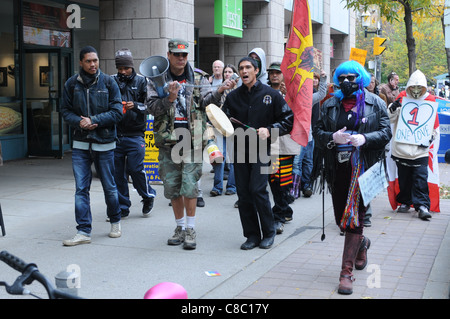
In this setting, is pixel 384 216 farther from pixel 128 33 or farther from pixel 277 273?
pixel 128 33

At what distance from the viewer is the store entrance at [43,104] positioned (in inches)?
561

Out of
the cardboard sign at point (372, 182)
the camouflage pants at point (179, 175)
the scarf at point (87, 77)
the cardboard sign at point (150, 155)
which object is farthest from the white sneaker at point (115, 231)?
the cardboard sign at point (150, 155)

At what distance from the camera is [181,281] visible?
17.8 feet

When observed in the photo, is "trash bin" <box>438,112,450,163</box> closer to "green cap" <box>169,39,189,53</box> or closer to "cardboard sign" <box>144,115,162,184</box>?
"cardboard sign" <box>144,115,162,184</box>

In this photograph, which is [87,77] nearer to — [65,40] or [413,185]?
[413,185]

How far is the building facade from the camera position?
40.0 ft

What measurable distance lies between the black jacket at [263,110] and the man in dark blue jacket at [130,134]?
1.85 metres

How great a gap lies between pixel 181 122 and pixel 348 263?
7.66 feet

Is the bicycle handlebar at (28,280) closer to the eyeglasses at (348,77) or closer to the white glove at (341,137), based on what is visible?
the white glove at (341,137)

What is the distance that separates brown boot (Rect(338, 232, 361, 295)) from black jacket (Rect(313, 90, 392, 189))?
20.7 inches

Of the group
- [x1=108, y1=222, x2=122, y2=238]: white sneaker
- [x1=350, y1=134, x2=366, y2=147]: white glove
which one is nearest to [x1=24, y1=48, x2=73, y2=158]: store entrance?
[x1=108, y1=222, x2=122, y2=238]: white sneaker

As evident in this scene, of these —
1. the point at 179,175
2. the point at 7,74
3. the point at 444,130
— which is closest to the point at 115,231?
the point at 179,175
